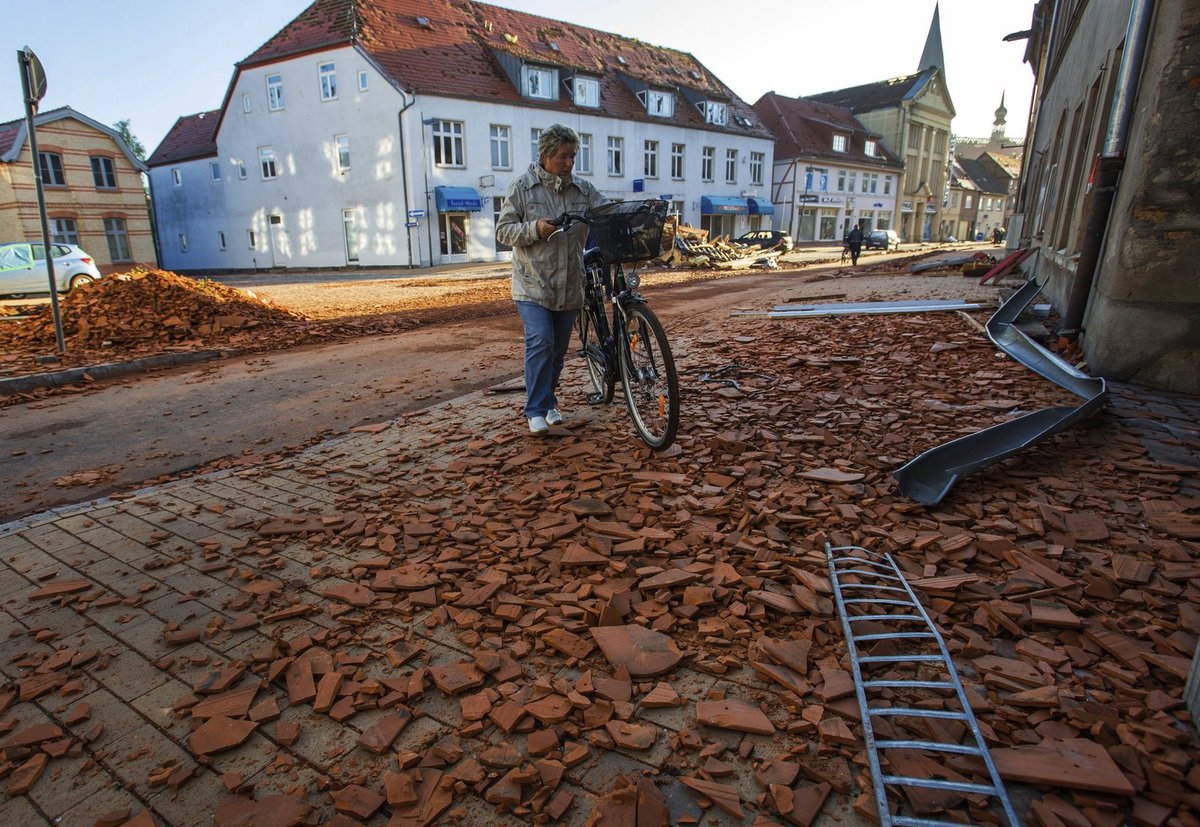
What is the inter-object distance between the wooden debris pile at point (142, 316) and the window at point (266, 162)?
28.7 meters

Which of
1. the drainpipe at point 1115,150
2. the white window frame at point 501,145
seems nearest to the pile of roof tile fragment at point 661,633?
the drainpipe at point 1115,150

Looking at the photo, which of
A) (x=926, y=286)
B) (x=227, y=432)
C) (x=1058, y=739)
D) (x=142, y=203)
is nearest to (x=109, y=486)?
(x=227, y=432)

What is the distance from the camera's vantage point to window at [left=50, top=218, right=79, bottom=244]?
32.4 metres

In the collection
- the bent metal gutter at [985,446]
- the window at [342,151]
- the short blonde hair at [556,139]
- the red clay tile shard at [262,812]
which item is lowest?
the red clay tile shard at [262,812]

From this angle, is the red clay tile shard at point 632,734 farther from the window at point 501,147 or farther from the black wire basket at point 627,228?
the window at point 501,147

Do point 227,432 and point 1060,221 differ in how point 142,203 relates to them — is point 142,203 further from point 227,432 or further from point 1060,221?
point 1060,221

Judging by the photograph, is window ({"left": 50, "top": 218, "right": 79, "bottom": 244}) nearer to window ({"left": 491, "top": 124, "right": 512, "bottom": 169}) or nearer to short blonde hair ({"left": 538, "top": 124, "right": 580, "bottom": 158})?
window ({"left": 491, "top": 124, "right": 512, "bottom": 169})

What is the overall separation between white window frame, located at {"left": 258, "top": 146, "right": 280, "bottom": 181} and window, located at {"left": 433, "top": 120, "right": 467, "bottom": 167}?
10.6 m

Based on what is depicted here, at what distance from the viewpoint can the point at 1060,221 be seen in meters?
10.3

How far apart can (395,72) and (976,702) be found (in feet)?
112

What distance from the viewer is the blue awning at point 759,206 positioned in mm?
48312

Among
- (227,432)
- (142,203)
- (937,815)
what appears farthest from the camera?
(142,203)

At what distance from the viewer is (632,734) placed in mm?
2109

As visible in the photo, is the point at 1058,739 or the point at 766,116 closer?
the point at 1058,739
